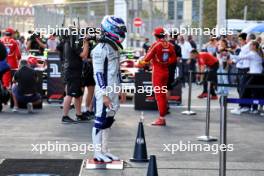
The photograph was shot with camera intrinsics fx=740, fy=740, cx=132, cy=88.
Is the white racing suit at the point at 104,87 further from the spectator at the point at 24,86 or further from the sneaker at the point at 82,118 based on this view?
the spectator at the point at 24,86

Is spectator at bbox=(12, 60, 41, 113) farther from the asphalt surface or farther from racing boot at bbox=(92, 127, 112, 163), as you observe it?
racing boot at bbox=(92, 127, 112, 163)

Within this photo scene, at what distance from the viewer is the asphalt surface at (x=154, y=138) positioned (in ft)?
31.7

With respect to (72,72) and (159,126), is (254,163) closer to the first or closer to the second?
(159,126)

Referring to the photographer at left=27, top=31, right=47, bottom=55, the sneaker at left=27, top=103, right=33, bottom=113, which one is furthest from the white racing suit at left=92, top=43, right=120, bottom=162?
the photographer at left=27, top=31, right=47, bottom=55

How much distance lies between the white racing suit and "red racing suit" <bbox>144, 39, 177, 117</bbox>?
415 centimetres

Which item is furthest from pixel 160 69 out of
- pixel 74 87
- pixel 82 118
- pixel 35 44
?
pixel 35 44

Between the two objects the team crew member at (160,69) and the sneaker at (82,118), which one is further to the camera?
the sneaker at (82,118)

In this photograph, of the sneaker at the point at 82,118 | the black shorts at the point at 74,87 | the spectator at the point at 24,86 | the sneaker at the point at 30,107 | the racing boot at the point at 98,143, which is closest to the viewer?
the racing boot at the point at 98,143

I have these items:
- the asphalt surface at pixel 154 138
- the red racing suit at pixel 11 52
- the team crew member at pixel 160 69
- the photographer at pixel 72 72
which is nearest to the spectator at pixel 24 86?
the asphalt surface at pixel 154 138

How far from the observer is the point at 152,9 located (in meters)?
33.1

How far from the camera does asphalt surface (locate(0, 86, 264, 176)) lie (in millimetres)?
9672

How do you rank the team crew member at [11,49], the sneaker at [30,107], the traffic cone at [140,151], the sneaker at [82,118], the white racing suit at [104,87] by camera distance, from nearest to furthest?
the white racing suit at [104,87] < the traffic cone at [140,151] < the sneaker at [82,118] < the sneaker at [30,107] < the team crew member at [11,49]

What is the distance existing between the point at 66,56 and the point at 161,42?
1.83 meters

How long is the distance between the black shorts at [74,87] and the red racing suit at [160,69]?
1.34 metres
